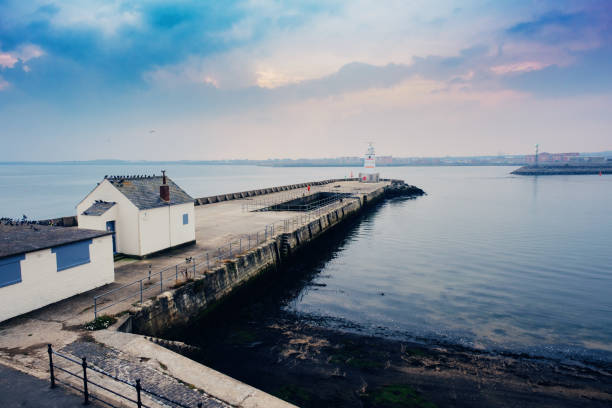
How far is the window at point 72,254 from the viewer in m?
12.2

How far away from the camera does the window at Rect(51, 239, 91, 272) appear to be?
12.2 metres

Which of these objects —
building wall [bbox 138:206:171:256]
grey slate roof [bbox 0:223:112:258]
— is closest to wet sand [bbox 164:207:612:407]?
grey slate roof [bbox 0:223:112:258]

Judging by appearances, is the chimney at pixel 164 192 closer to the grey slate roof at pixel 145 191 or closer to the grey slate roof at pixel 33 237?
the grey slate roof at pixel 145 191

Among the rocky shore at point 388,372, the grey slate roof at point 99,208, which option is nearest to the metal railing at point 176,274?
the rocky shore at point 388,372

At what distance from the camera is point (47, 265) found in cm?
1180

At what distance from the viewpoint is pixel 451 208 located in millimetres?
57281

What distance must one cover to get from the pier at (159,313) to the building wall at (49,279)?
0.95 feet

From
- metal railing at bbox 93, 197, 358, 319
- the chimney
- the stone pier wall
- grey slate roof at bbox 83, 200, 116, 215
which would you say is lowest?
the stone pier wall

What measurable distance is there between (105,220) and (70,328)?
27.7 feet

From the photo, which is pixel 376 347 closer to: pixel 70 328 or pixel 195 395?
pixel 195 395

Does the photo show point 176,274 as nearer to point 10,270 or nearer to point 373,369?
point 10,270

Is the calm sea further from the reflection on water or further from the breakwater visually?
the breakwater

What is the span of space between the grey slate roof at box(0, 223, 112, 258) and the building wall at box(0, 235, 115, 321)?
10.7 inches

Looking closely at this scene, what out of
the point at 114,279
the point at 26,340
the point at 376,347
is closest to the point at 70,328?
the point at 26,340
